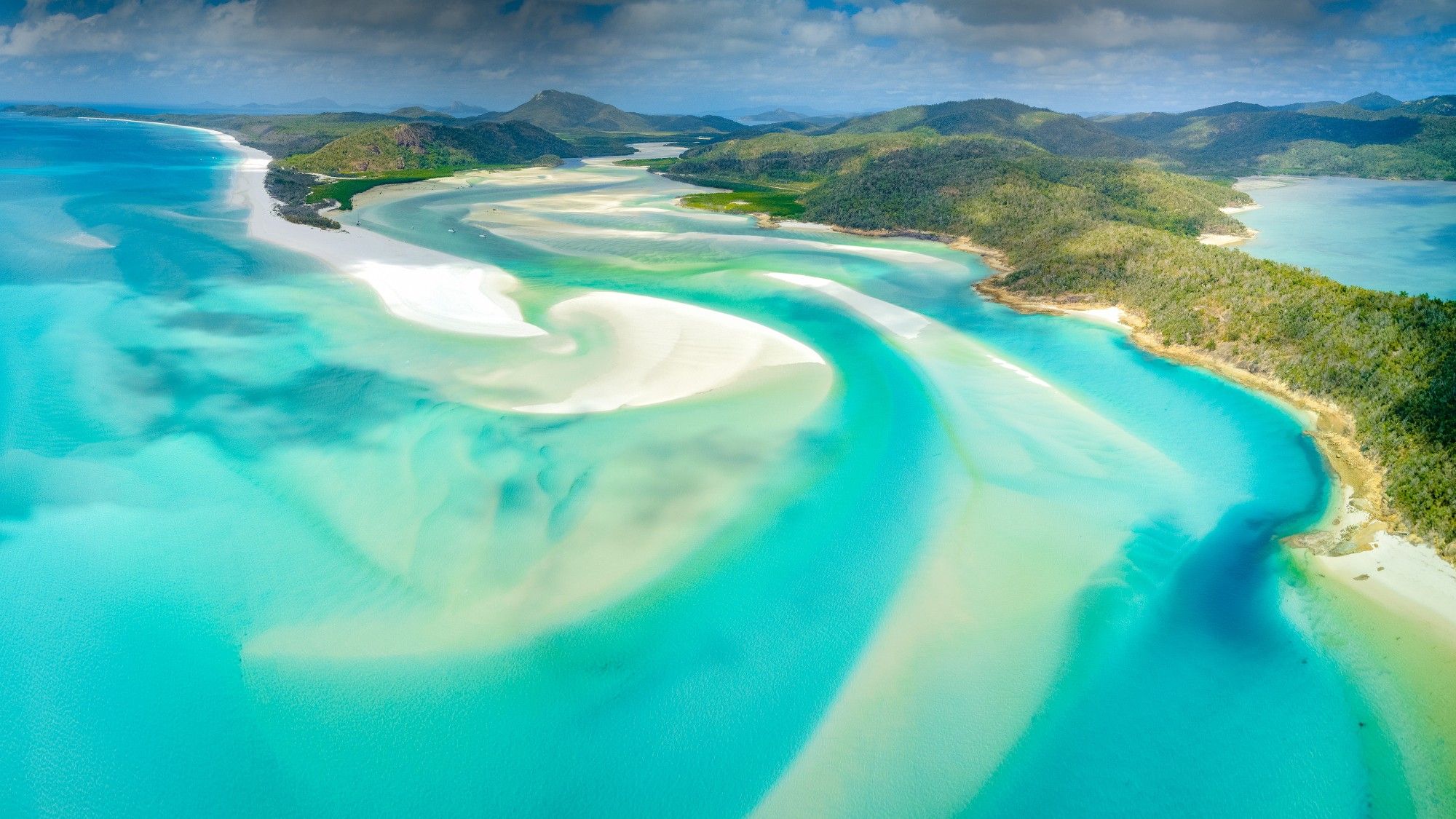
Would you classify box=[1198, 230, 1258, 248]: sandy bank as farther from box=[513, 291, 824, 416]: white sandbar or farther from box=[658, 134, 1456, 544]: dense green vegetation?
box=[513, 291, 824, 416]: white sandbar

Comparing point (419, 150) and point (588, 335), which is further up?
point (419, 150)

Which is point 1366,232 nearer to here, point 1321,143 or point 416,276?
point 416,276

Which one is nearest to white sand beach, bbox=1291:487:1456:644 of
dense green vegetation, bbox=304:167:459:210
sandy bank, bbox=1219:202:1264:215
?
sandy bank, bbox=1219:202:1264:215

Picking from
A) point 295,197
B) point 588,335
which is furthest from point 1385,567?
point 295,197

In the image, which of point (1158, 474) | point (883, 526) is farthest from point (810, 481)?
point (1158, 474)

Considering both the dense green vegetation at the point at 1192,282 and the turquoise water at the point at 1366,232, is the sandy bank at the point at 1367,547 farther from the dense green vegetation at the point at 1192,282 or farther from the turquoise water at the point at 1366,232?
the turquoise water at the point at 1366,232
